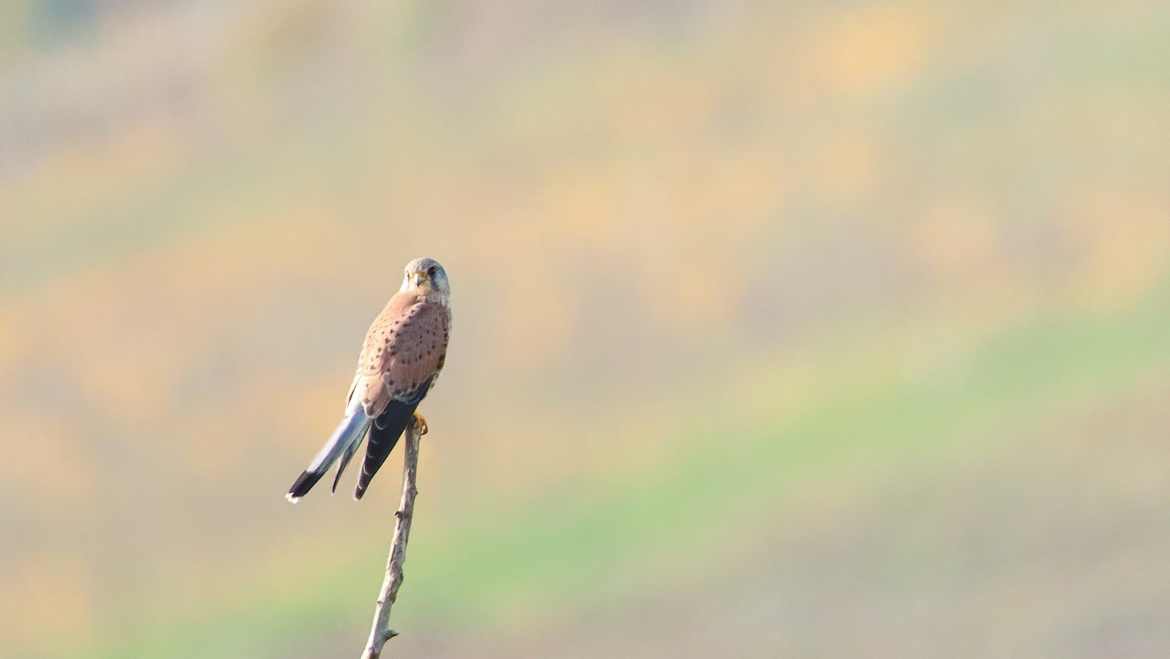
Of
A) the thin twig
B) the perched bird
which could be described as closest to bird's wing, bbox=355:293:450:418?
the perched bird

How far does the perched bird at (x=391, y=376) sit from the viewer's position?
13.1 ft

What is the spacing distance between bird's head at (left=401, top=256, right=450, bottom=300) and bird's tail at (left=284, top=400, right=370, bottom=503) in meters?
0.71

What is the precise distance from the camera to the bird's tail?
3.71m

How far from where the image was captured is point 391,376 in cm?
425

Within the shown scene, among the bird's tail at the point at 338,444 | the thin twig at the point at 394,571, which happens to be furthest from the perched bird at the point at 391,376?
the thin twig at the point at 394,571

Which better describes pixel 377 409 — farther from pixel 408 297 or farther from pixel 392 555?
pixel 392 555

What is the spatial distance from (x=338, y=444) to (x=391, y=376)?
315 mm

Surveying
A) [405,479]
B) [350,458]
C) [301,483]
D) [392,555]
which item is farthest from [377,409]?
[392,555]

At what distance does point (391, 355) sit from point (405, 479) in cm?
117

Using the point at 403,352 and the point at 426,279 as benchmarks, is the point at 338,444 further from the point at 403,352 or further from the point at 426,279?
the point at 426,279

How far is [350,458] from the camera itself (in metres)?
4.03

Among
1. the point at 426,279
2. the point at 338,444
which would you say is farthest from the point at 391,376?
the point at 426,279

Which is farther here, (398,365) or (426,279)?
(426,279)

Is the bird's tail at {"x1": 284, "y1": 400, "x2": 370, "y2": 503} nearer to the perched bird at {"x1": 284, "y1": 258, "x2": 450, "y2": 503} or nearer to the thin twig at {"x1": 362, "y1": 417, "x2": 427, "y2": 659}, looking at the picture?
the perched bird at {"x1": 284, "y1": 258, "x2": 450, "y2": 503}
